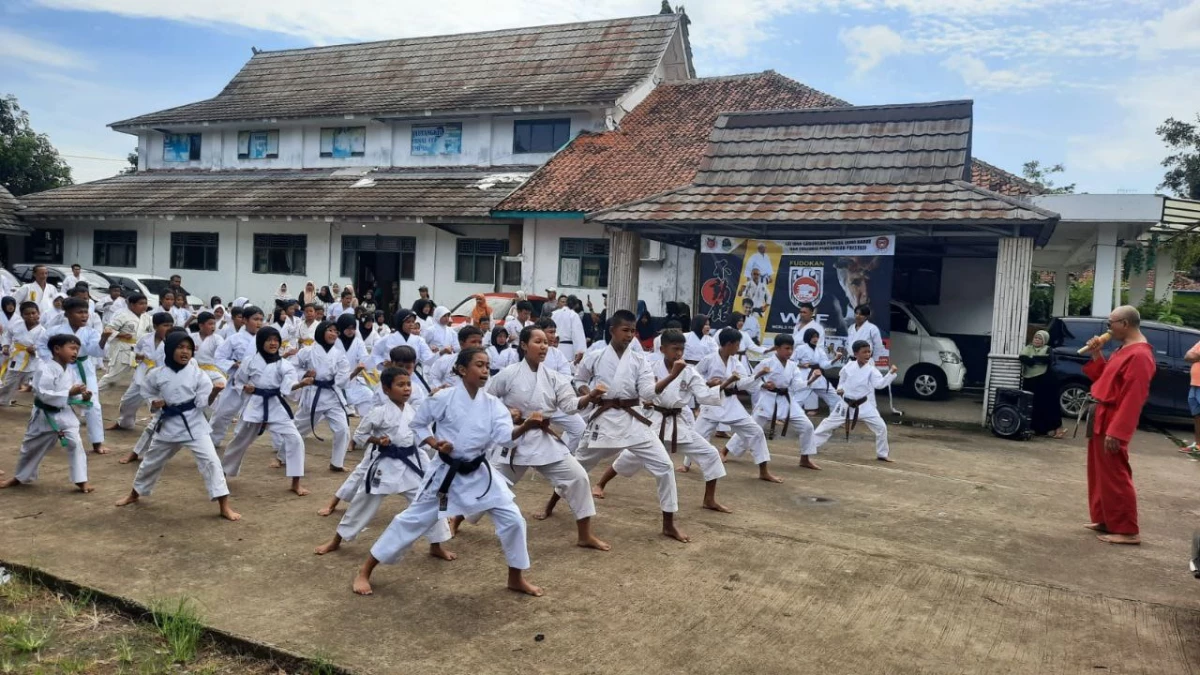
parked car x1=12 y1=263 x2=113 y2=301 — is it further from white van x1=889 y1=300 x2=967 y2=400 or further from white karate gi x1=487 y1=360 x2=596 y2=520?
white van x1=889 y1=300 x2=967 y2=400

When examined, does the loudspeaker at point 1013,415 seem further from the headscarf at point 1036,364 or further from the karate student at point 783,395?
the karate student at point 783,395

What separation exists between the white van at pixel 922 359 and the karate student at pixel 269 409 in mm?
10085

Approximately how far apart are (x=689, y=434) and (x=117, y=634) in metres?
4.07

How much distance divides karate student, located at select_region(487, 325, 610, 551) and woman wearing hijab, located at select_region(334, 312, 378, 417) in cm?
332

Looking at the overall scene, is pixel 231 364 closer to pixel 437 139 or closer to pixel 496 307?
pixel 496 307

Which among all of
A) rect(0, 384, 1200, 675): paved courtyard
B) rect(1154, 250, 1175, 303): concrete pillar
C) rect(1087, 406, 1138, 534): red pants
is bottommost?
rect(0, 384, 1200, 675): paved courtyard

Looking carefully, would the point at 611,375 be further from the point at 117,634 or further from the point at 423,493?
the point at 117,634

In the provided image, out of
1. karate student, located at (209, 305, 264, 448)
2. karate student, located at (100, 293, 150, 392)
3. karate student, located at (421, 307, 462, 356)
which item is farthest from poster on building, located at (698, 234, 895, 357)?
karate student, located at (100, 293, 150, 392)

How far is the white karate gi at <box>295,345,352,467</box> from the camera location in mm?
8047

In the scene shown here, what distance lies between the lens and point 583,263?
19578mm

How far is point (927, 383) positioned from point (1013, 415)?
279 centimetres

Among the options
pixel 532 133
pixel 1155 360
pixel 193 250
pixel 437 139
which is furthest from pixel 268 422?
pixel 193 250

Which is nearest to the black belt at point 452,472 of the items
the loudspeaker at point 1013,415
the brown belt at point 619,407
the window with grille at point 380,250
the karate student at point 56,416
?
the brown belt at point 619,407

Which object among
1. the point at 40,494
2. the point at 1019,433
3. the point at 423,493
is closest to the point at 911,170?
the point at 1019,433
